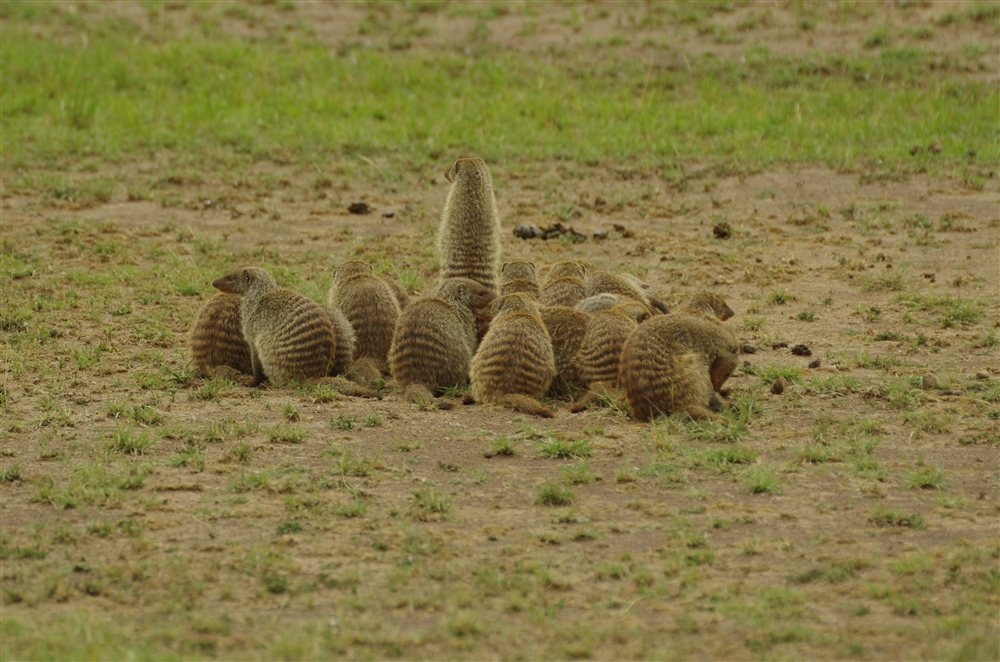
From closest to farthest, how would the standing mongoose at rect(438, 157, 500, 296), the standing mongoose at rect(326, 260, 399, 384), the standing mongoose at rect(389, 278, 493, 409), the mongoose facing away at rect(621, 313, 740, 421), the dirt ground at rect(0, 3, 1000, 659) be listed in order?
the dirt ground at rect(0, 3, 1000, 659) → the mongoose facing away at rect(621, 313, 740, 421) → the standing mongoose at rect(389, 278, 493, 409) → the standing mongoose at rect(326, 260, 399, 384) → the standing mongoose at rect(438, 157, 500, 296)

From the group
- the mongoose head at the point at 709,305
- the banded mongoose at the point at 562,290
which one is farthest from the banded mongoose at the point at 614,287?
the mongoose head at the point at 709,305

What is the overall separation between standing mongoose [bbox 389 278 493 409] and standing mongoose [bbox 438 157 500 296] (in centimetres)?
90


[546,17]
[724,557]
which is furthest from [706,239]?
[546,17]

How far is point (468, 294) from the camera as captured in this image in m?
7.23

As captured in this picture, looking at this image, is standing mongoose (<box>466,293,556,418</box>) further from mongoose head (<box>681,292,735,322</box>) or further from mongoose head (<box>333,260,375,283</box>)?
mongoose head (<box>333,260,375,283</box>)

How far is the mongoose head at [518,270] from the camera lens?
→ 26.6 feet

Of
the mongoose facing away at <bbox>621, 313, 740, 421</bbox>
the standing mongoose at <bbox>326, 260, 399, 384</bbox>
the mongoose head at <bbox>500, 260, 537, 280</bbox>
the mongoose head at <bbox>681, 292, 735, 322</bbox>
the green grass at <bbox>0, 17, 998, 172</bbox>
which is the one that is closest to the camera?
the mongoose facing away at <bbox>621, 313, 740, 421</bbox>

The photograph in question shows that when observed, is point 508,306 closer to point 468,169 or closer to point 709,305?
point 709,305

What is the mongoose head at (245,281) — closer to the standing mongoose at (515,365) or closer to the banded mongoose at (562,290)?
the standing mongoose at (515,365)

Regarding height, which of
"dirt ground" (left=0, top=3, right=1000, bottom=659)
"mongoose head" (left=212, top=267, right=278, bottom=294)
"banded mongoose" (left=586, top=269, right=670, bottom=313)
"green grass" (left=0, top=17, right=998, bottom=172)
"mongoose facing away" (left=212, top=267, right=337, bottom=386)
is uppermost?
"green grass" (left=0, top=17, right=998, bottom=172)

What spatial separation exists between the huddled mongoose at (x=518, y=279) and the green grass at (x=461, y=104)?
4213mm

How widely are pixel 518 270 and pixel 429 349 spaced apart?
63.0 inches

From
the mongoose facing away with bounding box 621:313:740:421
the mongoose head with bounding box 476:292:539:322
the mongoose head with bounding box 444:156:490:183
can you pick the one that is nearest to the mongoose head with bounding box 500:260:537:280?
the mongoose head with bounding box 444:156:490:183

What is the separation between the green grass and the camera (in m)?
12.5
